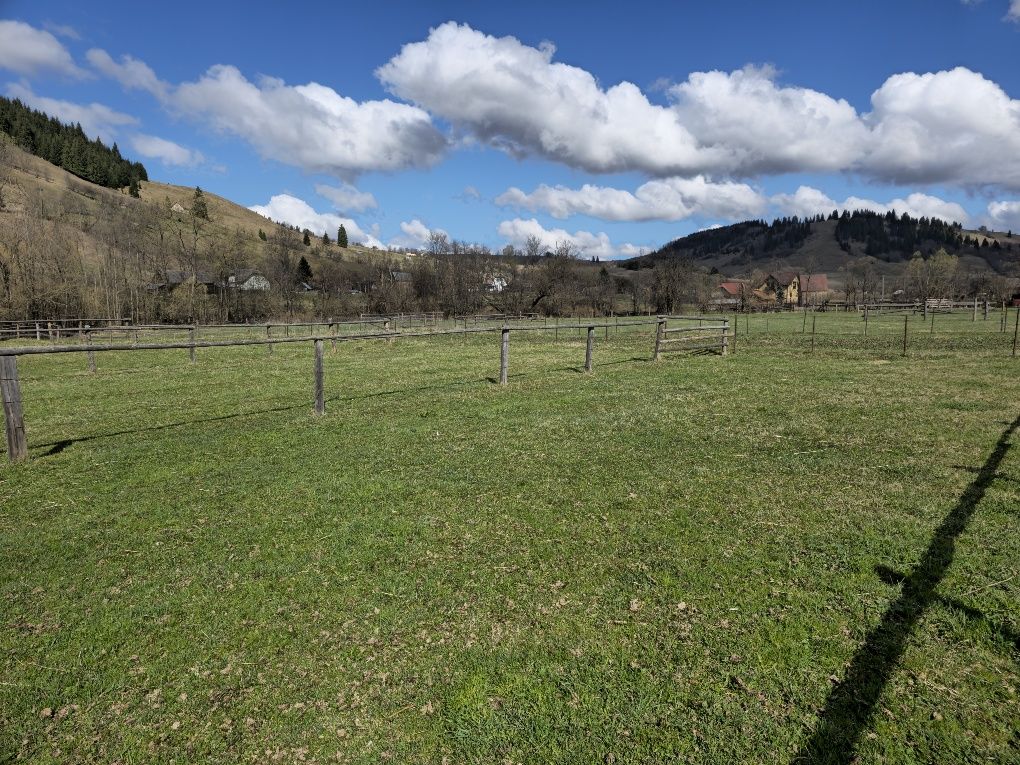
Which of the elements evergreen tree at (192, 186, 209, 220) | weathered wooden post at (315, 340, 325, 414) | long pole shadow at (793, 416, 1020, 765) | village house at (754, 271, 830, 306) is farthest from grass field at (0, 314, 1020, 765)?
evergreen tree at (192, 186, 209, 220)

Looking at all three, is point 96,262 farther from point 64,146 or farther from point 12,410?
point 64,146

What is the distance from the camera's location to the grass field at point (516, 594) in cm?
278

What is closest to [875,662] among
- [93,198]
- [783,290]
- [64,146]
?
[93,198]

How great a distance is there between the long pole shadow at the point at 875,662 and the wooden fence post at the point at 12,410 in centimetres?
944

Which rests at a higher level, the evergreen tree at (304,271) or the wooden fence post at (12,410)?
the evergreen tree at (304,271)

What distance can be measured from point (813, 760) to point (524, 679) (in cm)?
149

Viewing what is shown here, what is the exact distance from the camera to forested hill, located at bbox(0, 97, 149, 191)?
110125mm

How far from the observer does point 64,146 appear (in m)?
115

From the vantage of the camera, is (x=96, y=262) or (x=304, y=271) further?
(x=304, y=271)

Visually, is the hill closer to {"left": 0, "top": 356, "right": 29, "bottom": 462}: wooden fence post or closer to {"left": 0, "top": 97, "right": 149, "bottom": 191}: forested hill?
{"left": 0, "top": 97, "right": 149, "bottom": 191}: forested hill

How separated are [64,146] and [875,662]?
158m

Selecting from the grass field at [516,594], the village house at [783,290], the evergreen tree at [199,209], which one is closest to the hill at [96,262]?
the evergreen tree at [199,209]

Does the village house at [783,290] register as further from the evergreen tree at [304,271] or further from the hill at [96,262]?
the evergreen tree at [304,271]

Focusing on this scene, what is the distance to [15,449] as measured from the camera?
739 cm
